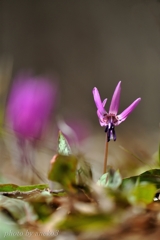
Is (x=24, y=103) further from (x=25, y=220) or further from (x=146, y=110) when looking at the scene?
(x=146, y=110)

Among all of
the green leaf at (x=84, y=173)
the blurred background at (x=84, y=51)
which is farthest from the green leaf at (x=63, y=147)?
the blurred background at (x=84, y=51)

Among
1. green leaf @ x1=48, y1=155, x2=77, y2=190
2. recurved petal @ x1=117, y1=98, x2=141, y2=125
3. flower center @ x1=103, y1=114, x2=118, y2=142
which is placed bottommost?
green leaf @ x1=48, y1=155, x2=77, y2=190

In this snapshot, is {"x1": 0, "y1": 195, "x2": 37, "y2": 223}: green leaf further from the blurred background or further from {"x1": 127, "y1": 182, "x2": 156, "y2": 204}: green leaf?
the blurred background

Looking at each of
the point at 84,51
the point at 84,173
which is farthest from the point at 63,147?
the point at 84,51

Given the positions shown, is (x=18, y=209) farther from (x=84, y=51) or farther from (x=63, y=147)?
(x=84, y=51)

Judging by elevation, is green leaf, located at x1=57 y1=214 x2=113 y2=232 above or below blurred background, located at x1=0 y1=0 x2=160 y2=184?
below

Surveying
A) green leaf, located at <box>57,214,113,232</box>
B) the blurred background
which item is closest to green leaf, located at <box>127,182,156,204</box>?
green leaf, located at <box>57,214,113,232</box>

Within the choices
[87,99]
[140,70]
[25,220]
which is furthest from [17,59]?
[25,220]
